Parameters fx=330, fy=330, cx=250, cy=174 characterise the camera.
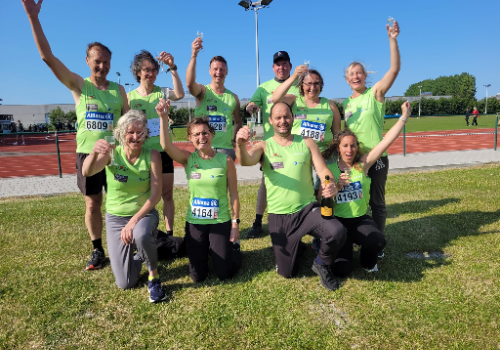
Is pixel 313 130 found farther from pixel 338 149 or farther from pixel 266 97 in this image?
pixel 266 97

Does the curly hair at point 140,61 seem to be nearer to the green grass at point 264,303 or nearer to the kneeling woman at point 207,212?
the kneeling woman at point 207,212

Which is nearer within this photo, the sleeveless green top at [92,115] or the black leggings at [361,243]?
the black leggings at [361,243]

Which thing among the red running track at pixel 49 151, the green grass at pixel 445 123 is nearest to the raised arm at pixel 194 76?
the red running track at pixel 49 151

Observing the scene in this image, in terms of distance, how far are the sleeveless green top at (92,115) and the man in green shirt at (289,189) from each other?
5.03 ft

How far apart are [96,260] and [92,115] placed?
5.21ft

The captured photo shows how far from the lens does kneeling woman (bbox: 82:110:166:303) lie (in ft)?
9.99

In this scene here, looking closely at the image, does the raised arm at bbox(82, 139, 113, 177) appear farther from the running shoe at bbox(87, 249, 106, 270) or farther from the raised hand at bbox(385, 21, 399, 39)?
the raised hand at bbox(385, 21, 399, 39)

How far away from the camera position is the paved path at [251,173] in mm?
8445

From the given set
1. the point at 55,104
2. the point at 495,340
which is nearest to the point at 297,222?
the point at 495,340

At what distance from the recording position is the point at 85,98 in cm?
348

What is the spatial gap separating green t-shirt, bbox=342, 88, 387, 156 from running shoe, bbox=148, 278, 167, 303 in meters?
2.52

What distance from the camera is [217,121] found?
13.5 feet

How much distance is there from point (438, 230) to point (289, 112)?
9.53 ft

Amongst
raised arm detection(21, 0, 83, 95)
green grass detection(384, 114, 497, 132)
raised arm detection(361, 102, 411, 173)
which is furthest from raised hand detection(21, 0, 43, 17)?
green grass detection(384, 114, 497, 132)
